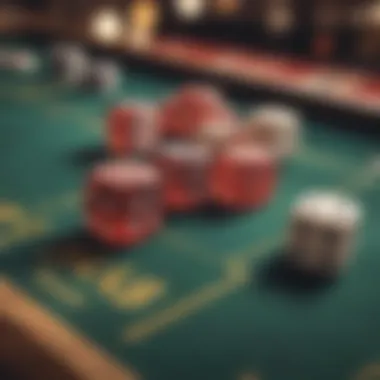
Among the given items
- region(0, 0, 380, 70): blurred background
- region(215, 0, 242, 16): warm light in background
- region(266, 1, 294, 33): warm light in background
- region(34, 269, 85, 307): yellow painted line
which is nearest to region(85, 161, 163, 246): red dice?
region(34, 269, 85, 307): yellow painted line

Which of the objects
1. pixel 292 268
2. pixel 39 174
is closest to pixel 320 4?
pixel 39 174

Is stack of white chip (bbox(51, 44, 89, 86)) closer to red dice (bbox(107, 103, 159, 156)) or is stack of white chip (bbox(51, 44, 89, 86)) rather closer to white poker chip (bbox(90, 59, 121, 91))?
white poker chip (bbox(90, 59, 121, 91))

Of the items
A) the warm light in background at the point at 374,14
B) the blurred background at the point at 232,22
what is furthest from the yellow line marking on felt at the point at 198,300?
the warm light in background at the point at 374,14

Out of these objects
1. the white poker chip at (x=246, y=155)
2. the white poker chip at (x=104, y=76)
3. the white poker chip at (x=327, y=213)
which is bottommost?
the white poker chip at (x=104, y=76)

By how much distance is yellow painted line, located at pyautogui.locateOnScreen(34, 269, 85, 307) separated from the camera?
915 mm

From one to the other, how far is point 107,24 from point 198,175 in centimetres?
183

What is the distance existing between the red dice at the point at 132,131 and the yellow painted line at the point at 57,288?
47 centimetres

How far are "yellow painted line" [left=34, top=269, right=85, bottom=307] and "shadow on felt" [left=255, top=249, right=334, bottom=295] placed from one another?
0.78 ft

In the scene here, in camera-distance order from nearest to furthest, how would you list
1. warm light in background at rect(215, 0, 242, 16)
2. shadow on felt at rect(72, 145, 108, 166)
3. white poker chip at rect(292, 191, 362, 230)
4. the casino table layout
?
the casino table layout → white poker chip at rect(292, 191, 362, 230) → shadow on felt at rect(72, 145, 108, 166) → warm light in background at rect(215, 0, 242, 16)

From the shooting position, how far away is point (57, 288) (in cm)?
94

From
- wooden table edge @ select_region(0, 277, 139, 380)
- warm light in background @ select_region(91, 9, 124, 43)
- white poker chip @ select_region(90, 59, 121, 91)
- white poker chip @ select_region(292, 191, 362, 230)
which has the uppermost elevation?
white poker chip @ select_region(292, 191, 362, 230)

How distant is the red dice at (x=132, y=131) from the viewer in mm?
1430

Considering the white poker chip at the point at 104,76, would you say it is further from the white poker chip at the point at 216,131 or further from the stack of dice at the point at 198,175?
the white poker chip at the point at 216,131

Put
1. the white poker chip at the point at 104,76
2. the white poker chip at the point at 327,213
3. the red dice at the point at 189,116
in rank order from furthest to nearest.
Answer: the white poker chip at the point at 104,76 → the red dice at the point at 189,116 → the white poker chip at the point at 327,213
